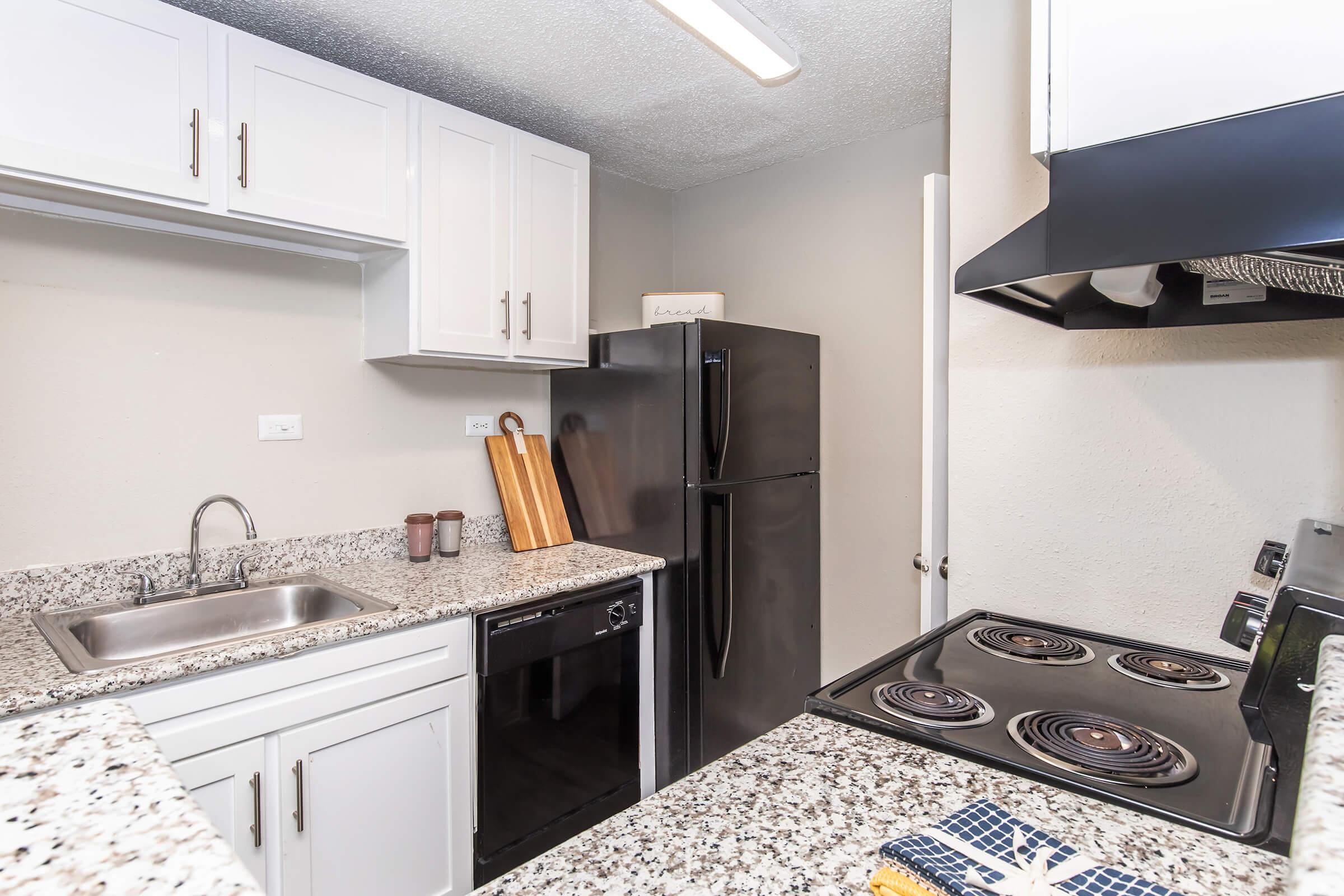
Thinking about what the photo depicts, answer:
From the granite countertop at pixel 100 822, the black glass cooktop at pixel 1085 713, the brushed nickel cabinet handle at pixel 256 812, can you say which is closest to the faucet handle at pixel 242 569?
the brushed nickel cabinet handle at pixel 256 812

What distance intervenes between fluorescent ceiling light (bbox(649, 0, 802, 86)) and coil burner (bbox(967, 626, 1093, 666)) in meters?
1.57

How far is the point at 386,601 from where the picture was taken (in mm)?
1878

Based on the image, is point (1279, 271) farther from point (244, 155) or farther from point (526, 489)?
point (526, 489)

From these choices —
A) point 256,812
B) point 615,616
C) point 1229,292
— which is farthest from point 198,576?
point 1229,292

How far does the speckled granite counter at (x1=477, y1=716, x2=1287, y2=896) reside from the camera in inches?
27.5

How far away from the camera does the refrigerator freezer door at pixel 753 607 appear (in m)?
2.43

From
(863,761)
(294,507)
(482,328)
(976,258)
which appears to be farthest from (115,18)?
(863,761)

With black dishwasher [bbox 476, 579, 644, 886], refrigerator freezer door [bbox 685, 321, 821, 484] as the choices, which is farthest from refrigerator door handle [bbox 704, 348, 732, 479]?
black dishwasher [bbox 476, 579, 644, 886]

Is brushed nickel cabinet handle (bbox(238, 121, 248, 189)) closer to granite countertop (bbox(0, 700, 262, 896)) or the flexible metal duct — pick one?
granite countertop (bbox(0, 700, 262, 896))

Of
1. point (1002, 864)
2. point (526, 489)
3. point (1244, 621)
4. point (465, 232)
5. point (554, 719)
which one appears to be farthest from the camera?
point (526, 489)

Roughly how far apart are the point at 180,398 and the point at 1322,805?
7.85 feet

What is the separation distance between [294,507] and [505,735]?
38.6 inches

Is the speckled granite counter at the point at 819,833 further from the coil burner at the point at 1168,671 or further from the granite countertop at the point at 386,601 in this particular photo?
the granite countertop at the point at 386,601

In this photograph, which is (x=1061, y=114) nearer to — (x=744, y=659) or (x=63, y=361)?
(x=744, y=659)
